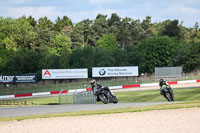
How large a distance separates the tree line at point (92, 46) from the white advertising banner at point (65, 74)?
708cm

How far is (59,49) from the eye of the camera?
4469 inches

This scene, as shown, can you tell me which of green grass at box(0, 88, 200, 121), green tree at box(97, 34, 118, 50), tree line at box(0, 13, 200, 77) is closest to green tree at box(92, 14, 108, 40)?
tree line at box(0, 13, 200, 77)

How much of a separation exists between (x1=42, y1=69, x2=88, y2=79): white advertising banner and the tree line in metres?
7.08

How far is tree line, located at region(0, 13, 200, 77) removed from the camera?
86.7 metres

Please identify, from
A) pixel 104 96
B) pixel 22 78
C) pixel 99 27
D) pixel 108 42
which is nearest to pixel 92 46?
pixel 108 42

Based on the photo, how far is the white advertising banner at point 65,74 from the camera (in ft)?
240

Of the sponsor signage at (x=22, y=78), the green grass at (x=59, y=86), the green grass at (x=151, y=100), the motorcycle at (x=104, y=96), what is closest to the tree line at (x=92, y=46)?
the sponsor signage at (x=22, y=78)

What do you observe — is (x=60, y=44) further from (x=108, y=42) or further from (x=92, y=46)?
(x=108, y=42)

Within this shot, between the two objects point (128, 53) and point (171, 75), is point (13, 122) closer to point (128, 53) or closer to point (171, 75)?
point (171, 75)

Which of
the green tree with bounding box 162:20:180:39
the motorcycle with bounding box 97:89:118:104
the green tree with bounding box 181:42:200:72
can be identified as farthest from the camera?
the green tree with bounding box 162:20:180:39

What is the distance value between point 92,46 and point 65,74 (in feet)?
105

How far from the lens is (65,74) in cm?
7331

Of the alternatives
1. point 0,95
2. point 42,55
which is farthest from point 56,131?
point 42,55

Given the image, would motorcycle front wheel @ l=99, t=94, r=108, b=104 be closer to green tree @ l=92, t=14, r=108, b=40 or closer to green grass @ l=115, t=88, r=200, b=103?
green grass @ l=115, t=88, r=200, b=103
